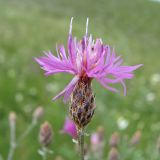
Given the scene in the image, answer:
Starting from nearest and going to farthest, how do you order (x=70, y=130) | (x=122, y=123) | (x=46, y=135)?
(x=46, y=135), (x=70, y=130), (x=122, y=123)

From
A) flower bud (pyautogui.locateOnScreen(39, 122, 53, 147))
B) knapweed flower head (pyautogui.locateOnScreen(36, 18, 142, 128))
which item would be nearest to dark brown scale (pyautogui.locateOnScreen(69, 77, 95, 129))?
knapweed flower head (pyautogui.locateOnScreen(36, 18, 142, 128))

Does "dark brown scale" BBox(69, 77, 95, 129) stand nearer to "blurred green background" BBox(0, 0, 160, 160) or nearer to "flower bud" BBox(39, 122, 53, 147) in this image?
"flower bud" BBox(39, 122, 53, 147)

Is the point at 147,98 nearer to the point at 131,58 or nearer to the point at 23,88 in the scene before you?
the point at 23,88

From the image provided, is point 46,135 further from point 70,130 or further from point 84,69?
point 84,69

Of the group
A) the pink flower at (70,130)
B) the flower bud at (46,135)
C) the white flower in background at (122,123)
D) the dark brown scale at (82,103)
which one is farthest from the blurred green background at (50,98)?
the dark brown scale at (82,103)

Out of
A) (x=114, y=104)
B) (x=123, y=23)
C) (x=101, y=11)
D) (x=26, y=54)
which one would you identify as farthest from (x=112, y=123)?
(x=101, y=11)

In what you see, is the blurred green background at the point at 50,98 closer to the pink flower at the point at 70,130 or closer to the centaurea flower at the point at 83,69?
the pink flower at the point at 70,130

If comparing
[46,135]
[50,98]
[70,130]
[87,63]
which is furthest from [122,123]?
[87,63]
